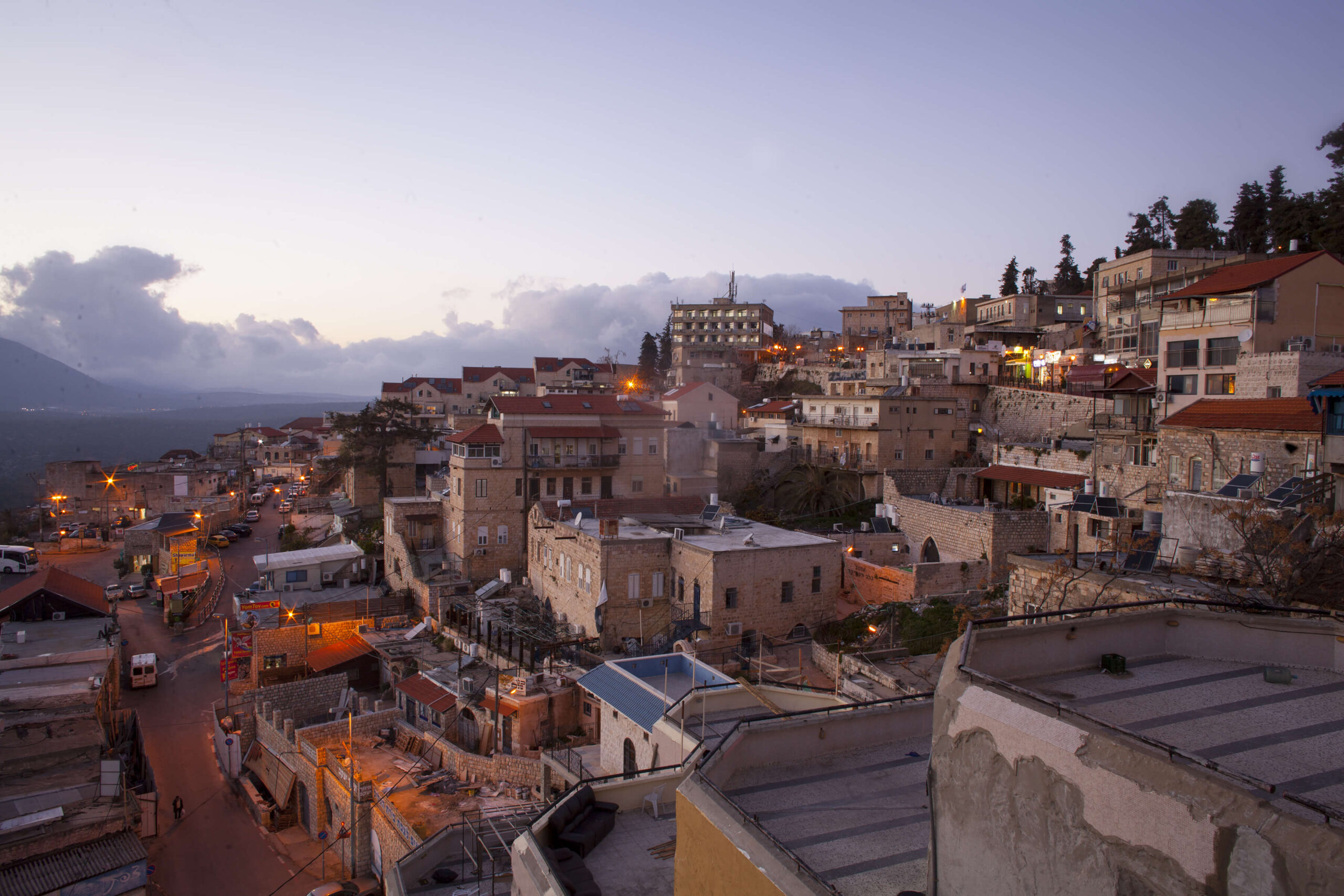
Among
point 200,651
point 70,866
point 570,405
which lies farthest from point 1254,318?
point 200,651

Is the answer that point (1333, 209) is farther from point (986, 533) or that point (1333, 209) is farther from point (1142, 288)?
point (986, 533)

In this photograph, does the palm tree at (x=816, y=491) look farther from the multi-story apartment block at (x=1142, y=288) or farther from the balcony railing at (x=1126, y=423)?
the multi-story apartment block at (x=1142, y=288)

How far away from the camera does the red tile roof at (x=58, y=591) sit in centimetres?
2719

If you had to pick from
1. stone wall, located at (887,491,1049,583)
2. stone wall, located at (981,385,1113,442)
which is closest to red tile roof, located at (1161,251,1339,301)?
stone wall, located at (981,385,1113,442)

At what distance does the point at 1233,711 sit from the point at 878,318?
253ft

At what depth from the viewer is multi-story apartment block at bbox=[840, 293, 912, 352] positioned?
75.2 metres

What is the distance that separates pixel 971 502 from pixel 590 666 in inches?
749

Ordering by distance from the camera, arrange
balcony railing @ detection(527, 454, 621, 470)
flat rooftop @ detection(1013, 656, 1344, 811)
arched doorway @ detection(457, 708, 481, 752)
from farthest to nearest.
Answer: balcony railing @ detection(527, 454, 621, 470)
arched doorway @ detection(457, 708, 481, 752)
flat rooftop @ detection(1013, 656, 1344, 811)

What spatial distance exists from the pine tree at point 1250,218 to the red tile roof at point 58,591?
6159 cm

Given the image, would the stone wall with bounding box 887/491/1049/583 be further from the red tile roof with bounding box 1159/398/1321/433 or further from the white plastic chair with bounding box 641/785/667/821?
the white plastic chair with bounding box 641/785/667/821

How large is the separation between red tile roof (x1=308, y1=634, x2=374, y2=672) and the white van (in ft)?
17.4

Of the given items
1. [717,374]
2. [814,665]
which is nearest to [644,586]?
[814,665]

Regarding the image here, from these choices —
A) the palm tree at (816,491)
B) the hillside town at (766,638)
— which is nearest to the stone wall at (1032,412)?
the hillside town at (766,638)

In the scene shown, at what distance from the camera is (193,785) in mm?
20859
